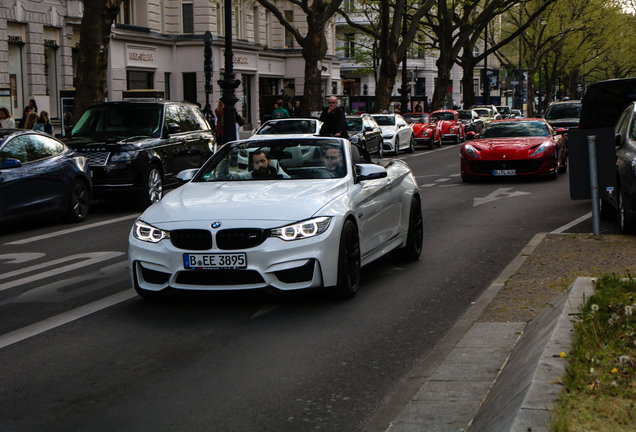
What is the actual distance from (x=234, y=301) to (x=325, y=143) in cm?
186

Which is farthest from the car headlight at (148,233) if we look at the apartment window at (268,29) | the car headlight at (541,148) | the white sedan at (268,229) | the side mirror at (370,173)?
the apartment window at (268,29)

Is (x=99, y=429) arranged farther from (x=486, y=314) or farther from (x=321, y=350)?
(x=486, y=314)

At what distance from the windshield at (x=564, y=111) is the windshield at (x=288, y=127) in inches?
476

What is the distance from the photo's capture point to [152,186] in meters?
15.9

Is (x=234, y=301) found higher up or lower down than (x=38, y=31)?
lower down

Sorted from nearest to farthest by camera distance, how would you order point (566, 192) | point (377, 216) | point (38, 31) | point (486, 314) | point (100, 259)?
point (486, 314) < point (377, 216) < point (100, 259) < point (566, 192) < point (38, 31)

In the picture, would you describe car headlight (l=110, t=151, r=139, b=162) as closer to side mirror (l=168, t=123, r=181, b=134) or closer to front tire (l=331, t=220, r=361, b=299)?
side mirror (l=168, t=123, r=181, b=134)

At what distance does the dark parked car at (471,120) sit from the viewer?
46.2m

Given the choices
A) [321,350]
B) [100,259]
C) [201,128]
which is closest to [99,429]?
[321,350]

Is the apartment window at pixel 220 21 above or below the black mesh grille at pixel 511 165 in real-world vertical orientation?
above

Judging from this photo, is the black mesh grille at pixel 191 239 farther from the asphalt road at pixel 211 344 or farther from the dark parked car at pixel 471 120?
the dark parked car at pixel 471 120

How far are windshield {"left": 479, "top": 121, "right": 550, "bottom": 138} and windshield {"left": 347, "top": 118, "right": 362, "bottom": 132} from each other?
8.02m

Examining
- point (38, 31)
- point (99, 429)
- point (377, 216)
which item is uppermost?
point (38, 31)

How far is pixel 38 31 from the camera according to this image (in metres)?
31.4
